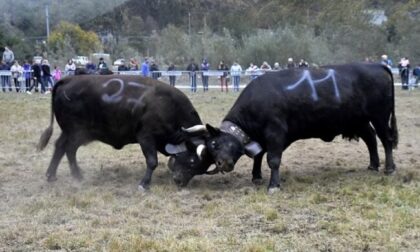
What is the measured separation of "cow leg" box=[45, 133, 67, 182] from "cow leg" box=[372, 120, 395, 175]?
4.57 m

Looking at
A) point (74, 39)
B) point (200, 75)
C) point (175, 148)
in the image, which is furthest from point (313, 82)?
point (74, 39)

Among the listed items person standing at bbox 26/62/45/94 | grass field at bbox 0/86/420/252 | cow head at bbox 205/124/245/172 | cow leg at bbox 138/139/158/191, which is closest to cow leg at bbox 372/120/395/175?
grass field at bbox 0/86/420/252

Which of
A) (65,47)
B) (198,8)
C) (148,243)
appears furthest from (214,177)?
(198,8)

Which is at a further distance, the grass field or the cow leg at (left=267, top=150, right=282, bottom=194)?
the cow leg at (left=267, top=150, right=282, bottom=194)

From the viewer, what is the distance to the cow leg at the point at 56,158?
9.59m

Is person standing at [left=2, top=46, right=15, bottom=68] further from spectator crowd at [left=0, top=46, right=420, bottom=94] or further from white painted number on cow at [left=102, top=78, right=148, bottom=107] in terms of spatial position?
white painted number on cow at [left=102, top=78, right=148, bottom=107]

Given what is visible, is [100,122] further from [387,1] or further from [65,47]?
[65,47]

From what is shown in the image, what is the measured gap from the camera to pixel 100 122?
30.9 ft

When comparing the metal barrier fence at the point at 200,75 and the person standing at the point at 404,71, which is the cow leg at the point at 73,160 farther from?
the person standing at the point at 404,71

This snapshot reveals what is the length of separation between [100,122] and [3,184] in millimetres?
1632

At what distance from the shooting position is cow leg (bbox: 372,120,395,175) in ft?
31.7

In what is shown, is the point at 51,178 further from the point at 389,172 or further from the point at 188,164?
the point at 389,172

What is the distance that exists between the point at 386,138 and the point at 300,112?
5.00 ft

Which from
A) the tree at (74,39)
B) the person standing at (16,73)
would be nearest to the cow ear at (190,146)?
the person standing at (16,73)
